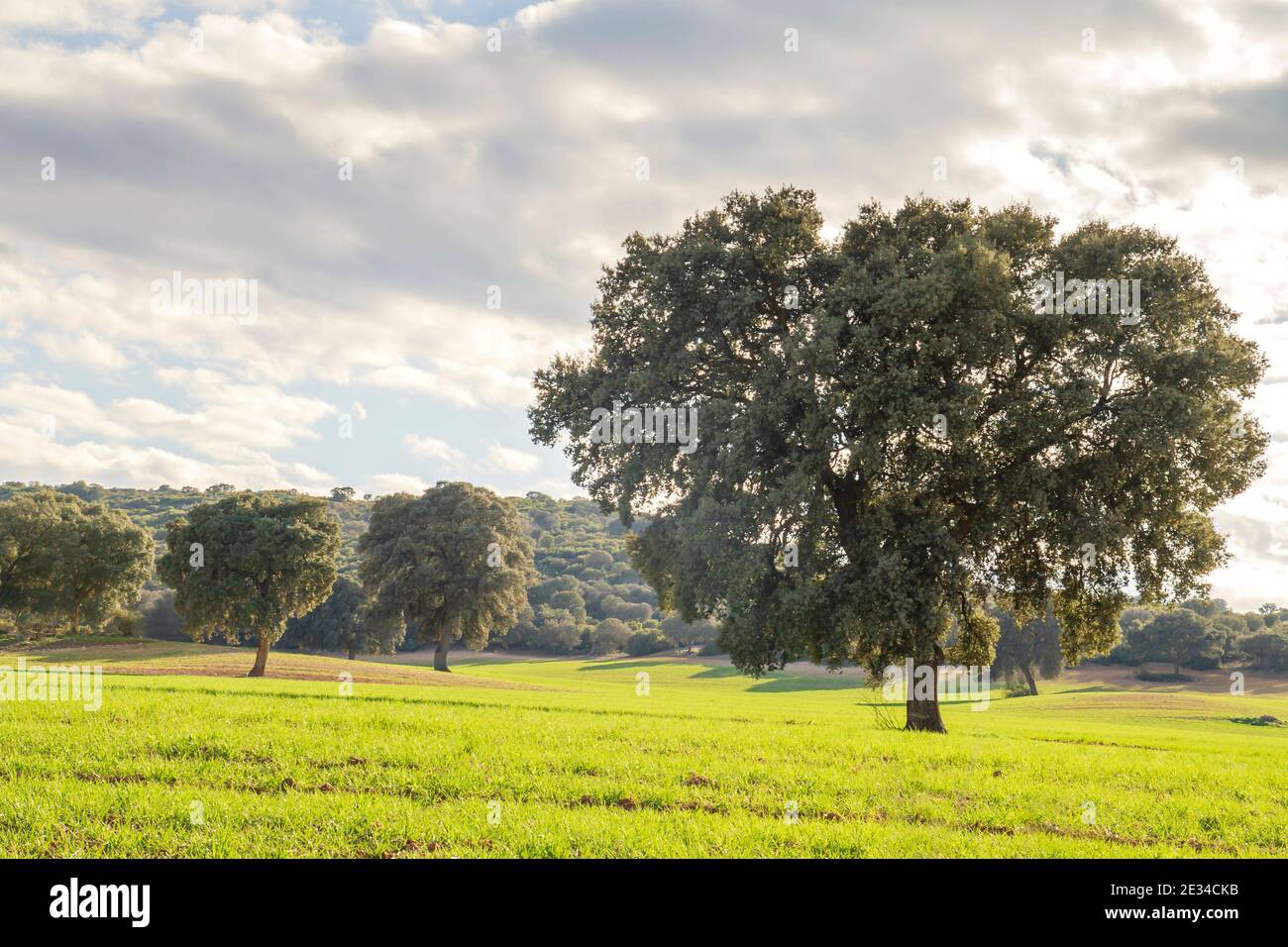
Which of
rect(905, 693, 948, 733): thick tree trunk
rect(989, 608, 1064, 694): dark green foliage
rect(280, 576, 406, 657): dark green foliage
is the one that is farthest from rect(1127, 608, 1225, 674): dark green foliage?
rect(905, 693, 948, 733): thick tree trunk

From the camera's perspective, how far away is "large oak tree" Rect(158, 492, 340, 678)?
166ft

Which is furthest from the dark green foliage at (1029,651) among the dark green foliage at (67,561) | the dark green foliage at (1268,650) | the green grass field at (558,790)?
the dark green foliage at (67,561)

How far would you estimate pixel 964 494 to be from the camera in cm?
2436

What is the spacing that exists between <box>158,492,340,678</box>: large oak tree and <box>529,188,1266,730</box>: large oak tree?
1342 inches

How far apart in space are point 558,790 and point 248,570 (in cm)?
4708

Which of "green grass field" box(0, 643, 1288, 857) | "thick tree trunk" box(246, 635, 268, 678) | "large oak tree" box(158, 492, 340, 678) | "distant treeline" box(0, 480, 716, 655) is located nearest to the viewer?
"green grass field" box(0, 643, 1288, 857)

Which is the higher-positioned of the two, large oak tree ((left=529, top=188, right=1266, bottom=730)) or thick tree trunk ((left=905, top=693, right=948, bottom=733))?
large oak tree ((left=529, top=188, right=1266, bottom=730))

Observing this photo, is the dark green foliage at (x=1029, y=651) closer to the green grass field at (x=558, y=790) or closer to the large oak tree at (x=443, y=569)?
the large oak tree at (x=443, y=569)

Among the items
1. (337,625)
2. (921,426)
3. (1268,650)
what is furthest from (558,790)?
(1268,650)

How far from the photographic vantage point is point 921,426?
2166 centimetres

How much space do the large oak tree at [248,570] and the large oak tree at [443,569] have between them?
48.5ft

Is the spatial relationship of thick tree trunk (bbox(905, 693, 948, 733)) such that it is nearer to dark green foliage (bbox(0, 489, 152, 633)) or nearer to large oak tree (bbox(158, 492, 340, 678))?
large oak tree (bbox(158, 492, 340, 678))

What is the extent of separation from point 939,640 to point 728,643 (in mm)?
6541

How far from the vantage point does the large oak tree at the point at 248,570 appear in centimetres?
5066
